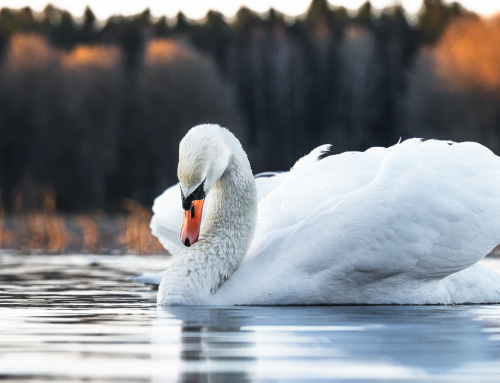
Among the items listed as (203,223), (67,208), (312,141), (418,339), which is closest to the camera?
(418,339)

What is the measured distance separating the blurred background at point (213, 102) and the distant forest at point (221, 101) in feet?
0.23

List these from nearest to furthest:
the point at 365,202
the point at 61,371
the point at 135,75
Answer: the point at 61,371 → the point at 365,202 → the point at 135,75

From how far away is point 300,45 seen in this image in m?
59.5

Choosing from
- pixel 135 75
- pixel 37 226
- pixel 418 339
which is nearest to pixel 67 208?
pixel 135 75

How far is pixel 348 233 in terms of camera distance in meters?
6.83

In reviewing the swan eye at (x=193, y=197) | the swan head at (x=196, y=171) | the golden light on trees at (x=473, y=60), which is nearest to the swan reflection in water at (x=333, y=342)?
the swan head at (x=196, y=171)

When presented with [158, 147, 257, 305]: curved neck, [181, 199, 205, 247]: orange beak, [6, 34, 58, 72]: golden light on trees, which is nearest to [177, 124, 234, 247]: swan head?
[181, 199, 205, 247]: orange beak

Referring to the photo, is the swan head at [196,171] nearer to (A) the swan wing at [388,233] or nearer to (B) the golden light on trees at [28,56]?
(A) the swan wing at [388,233]

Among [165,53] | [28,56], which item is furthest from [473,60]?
[28,56]

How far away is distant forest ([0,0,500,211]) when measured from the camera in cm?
4706

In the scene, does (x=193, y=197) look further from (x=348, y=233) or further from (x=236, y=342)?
(x=236, y=342)

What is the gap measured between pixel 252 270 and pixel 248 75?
172 feet

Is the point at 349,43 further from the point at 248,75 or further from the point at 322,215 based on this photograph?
the point at 322,215

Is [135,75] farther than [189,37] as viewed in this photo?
No
